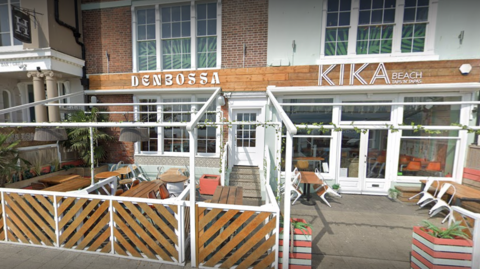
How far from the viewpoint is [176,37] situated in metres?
6.10

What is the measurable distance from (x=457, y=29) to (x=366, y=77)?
2545 mm

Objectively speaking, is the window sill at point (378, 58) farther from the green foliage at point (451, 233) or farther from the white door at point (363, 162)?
the green foliage at point (451, 233)

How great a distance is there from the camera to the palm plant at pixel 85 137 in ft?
19.4

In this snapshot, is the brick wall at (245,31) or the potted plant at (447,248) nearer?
the potted plant at (447,248)

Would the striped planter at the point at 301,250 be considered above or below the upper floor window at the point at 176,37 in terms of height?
below

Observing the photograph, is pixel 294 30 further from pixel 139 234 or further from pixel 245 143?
pixel 139 234

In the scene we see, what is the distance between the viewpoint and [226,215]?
2762 millimetres

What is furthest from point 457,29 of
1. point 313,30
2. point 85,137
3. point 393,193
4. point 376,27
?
point 85,137

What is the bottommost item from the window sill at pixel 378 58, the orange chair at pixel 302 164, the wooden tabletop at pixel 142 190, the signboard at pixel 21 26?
the wooden tabletop at pixel 142 190

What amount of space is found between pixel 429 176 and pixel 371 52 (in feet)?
13.0

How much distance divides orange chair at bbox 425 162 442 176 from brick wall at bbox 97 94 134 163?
926 cm

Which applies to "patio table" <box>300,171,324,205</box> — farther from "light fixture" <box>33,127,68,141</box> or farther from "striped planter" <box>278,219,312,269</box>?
"light fixture" <box>33,127,68,141</box>

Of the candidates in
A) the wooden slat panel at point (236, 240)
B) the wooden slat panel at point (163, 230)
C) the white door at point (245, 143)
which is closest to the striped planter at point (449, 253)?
the wooden slat panel at point (236, 240)

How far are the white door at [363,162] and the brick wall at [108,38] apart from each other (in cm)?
743
